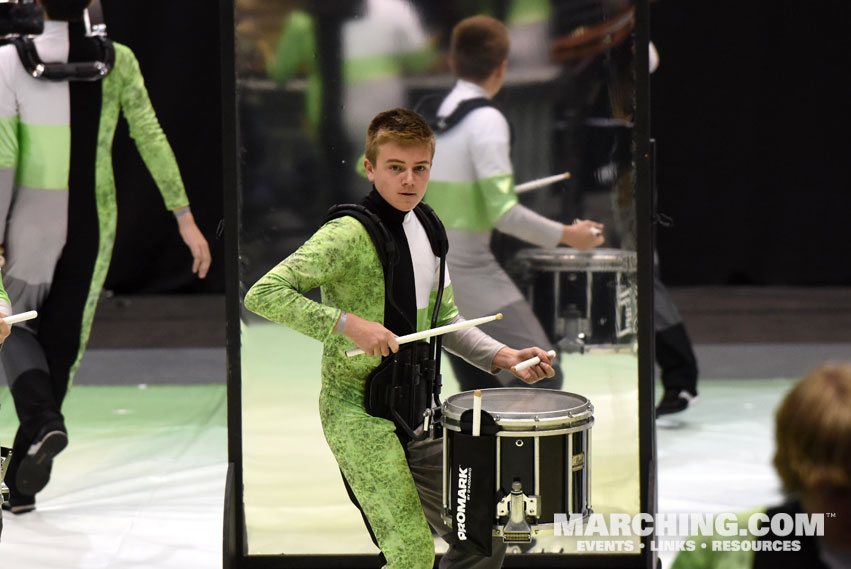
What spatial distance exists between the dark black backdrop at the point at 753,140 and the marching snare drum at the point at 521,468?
6801mm

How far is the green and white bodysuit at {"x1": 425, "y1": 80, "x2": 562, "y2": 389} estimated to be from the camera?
3.76 m

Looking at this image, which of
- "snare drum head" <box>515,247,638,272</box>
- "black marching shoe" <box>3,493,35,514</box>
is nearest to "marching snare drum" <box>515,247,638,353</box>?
"snare drum head" <box>515,247,638,272</box>

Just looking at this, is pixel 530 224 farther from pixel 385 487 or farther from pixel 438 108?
pixel 385 487

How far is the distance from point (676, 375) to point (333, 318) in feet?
10.9

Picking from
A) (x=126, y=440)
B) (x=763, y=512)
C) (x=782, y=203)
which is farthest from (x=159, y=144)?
(x=782, y=203)

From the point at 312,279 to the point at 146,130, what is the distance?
1.90 metres

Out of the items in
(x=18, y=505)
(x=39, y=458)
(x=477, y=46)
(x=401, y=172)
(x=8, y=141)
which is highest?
(x=477, y=46)

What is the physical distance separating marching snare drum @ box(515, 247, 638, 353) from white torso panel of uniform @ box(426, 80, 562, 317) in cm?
7

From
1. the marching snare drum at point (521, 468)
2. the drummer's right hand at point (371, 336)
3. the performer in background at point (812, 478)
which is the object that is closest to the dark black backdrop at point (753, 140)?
the marching snare drum at point (521, 468)

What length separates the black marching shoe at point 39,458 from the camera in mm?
4293

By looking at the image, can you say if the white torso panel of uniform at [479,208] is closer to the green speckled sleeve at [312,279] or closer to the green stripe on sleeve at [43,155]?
the green speckled sleeve at [312,279]

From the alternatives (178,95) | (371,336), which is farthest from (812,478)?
(178,95)

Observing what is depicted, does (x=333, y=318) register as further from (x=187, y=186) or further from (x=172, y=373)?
(x=187, y=186)

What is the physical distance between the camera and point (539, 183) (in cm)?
378
